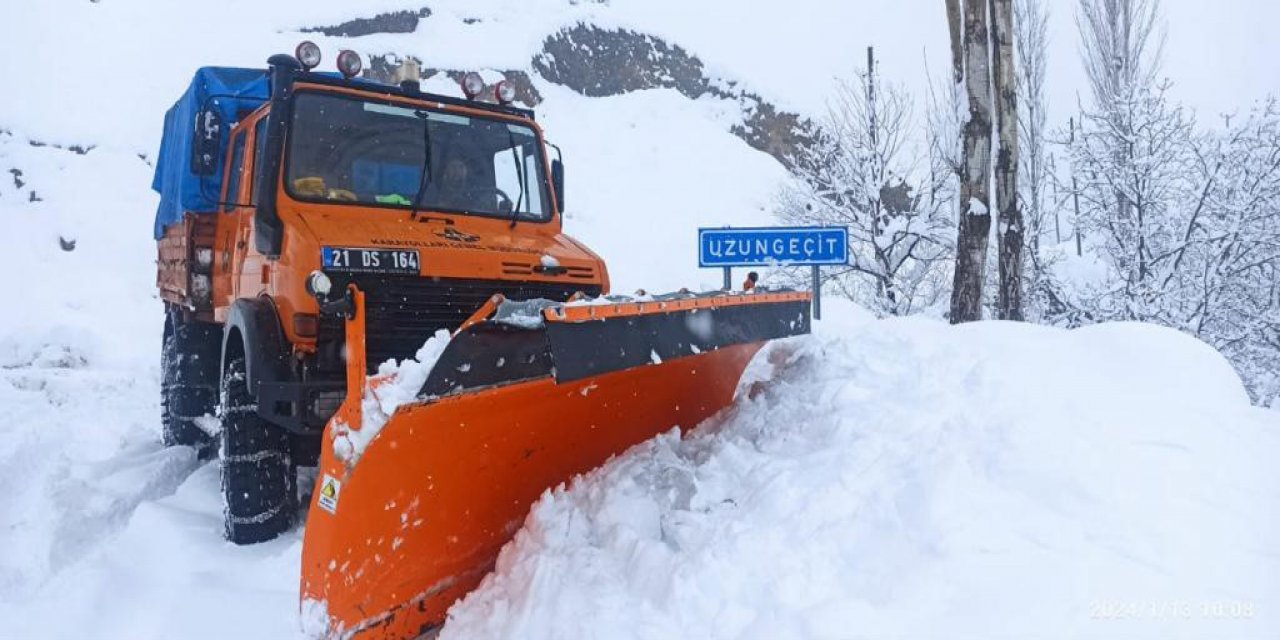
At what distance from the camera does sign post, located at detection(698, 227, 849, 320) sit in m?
6.43

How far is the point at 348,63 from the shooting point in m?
4.05

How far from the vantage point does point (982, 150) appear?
738 cm

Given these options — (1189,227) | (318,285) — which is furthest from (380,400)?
(1189,227)

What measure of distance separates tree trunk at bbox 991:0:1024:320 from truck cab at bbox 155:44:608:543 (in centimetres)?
458

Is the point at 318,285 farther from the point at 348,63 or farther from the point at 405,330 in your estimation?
the point at 348,63

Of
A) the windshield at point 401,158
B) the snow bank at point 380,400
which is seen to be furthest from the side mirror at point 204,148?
the snow bank at point 380,400

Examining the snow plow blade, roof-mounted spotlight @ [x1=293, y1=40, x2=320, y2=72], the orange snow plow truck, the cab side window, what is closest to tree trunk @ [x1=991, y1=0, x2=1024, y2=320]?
the orange snow plow truck

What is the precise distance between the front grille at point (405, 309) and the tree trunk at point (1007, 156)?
17.9 ft

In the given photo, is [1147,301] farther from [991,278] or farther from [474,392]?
[474,392]

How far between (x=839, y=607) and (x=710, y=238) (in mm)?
4737

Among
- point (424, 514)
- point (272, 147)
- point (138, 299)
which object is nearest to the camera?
point (424, 514)

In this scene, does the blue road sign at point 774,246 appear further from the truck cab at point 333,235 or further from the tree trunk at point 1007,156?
the truck cab at point 333,235

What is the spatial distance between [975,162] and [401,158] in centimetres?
536

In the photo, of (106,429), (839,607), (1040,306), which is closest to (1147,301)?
(1040,306)
